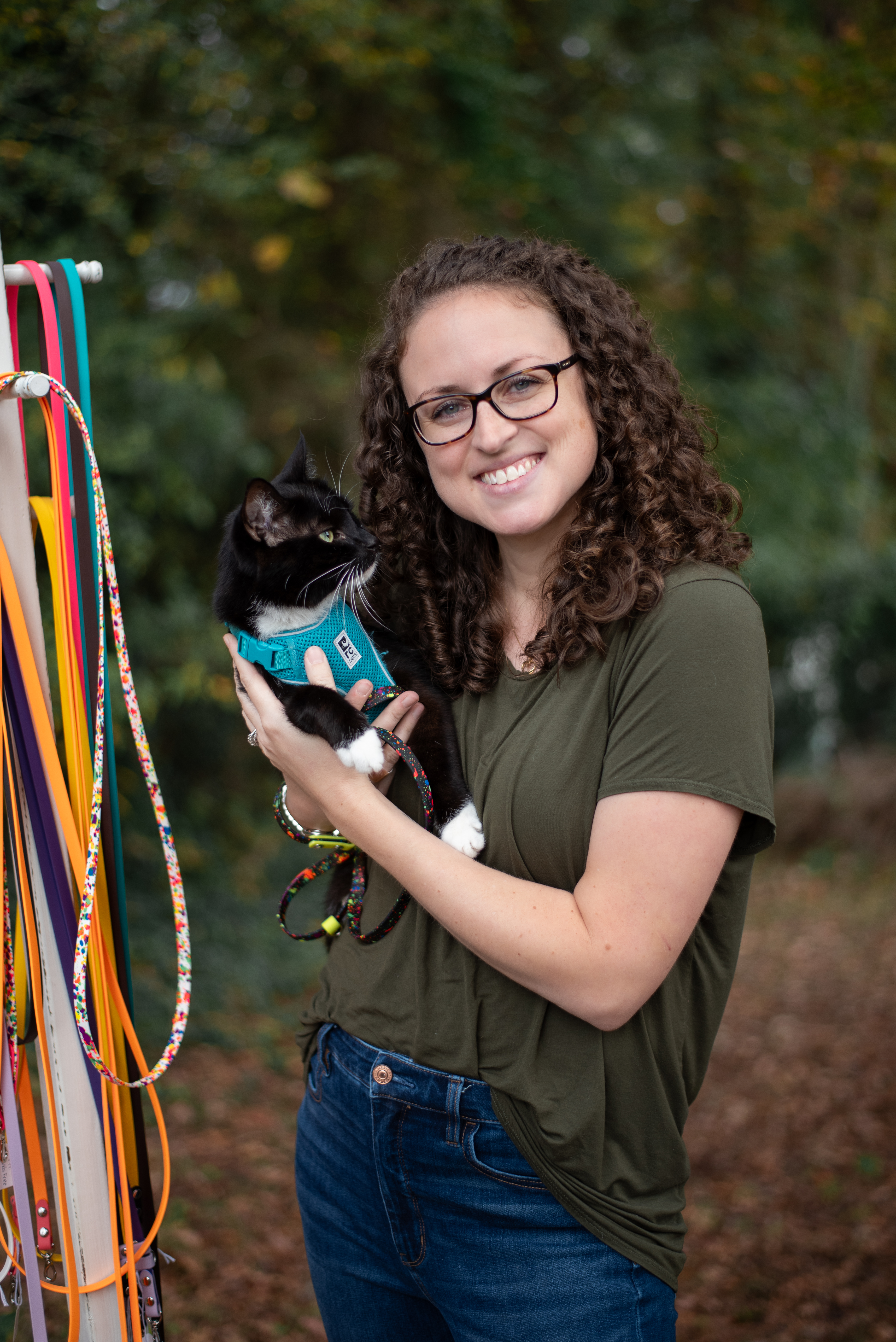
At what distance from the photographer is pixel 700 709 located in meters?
1.17

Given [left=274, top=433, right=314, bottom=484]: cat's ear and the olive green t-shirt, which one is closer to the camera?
the olive green t-shirt

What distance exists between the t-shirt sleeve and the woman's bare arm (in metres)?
0.03

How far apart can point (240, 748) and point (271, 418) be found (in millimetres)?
2199

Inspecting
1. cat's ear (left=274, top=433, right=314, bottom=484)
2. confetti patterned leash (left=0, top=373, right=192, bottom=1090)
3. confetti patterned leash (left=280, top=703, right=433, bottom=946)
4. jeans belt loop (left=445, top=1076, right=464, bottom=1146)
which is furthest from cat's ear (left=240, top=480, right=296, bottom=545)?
jeans belt loop (left=445, top=1076, right=464, bottom=1146)

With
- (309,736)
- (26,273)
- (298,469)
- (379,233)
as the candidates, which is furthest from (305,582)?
(379,233)

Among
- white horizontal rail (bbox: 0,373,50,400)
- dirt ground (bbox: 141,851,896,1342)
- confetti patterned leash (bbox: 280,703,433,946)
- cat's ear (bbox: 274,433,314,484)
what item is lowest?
dirt ground (bbox: 141,851,896,1342)

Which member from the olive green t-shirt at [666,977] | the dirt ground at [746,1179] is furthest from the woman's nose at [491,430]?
the dirt ground at [746,1179]

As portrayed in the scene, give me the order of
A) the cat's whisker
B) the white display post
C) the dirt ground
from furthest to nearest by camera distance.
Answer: the dirt ground < the cat's whisker < the white display post

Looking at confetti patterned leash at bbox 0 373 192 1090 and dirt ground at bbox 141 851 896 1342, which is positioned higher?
confetti patterned leash at bbox 0 373 192 1090

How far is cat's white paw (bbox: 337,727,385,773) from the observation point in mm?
1517

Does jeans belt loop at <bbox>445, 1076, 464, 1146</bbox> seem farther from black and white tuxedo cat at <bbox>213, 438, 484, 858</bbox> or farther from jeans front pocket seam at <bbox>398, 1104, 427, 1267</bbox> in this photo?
black and white tuxedo cat at <bbox>213, 438, 484, 858</bbox>

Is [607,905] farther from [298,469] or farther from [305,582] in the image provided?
[298,469]

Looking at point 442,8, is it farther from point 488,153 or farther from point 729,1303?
point 729,1303

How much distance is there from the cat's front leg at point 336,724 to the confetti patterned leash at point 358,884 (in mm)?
30
